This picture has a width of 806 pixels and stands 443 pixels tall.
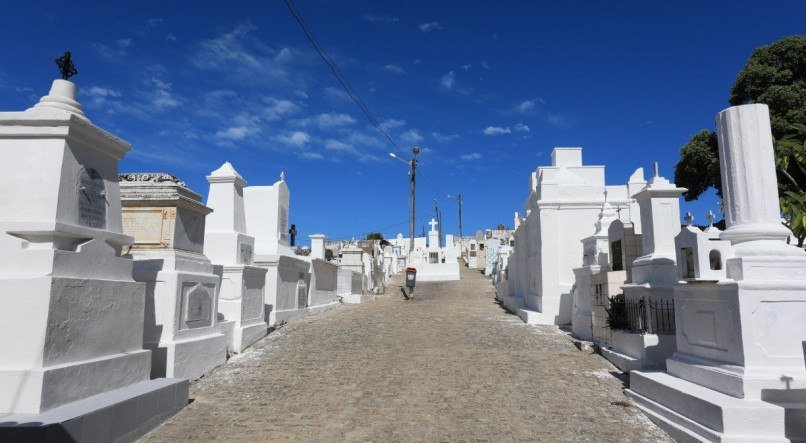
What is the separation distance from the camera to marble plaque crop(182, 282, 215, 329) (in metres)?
6.85

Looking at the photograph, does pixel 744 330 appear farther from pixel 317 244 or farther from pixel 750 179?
pixel 317 244

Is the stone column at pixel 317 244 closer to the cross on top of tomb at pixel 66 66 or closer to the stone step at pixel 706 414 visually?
the cross on top of tomb at pixel 66 66

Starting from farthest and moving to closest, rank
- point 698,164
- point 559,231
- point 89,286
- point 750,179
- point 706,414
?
1. point 698,164
2. point 559,231
3. point 750,179
4. point 89,286
5. point 706,414

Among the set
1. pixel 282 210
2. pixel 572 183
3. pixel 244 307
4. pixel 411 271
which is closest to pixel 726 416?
pixel 244 307

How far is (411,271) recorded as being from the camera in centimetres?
2275

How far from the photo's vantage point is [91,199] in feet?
16.8

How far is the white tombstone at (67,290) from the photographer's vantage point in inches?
161

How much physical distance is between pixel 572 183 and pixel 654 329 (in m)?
7.80

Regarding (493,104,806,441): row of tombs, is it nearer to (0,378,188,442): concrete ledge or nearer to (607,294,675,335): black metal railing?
(607,294,675,335): black metal railing

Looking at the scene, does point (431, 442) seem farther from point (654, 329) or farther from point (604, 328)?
point (604, 328)

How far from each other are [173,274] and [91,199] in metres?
1.77

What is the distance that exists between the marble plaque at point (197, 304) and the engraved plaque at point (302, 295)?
6.00m

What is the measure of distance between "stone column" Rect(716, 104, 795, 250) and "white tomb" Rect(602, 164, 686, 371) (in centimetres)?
168

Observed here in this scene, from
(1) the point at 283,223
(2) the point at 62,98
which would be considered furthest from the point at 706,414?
(1) the point at 283,223
